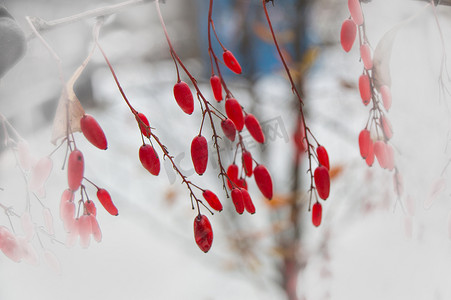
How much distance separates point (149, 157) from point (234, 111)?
7 cm

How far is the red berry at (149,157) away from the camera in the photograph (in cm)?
24

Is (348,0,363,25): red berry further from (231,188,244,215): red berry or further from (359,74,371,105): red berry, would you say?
(231,188,244,215): red berry

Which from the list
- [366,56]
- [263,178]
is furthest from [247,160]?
[366,56]

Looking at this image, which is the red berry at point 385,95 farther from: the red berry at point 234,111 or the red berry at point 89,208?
the red berry at point 89,208

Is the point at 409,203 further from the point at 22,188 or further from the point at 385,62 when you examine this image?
the point at 22,188

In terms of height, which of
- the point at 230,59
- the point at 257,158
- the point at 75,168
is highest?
the point at 257,158

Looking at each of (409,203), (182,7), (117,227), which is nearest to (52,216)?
(117,227)

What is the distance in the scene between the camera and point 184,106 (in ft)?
0.82

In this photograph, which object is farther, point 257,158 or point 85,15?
point 257,158

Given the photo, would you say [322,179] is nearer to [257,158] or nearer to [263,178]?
[263,178]

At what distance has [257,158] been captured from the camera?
52 centimetres

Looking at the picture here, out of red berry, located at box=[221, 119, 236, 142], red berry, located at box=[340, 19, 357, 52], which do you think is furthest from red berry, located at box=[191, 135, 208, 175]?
red berry, located at box=[340, 19, 357, 52]

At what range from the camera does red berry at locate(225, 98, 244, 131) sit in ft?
0.88

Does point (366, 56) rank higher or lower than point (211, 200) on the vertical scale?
higher
